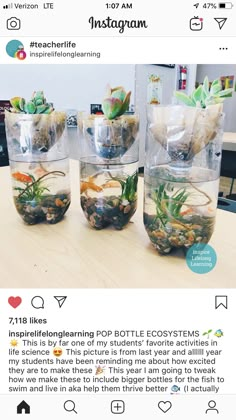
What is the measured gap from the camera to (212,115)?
0.37m

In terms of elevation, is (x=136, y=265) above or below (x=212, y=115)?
below

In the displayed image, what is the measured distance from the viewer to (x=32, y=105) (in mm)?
472
